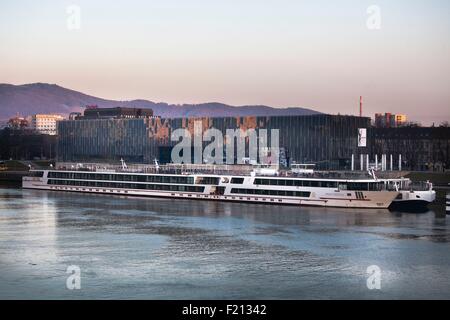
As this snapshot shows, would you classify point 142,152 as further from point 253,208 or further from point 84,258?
point 84,258

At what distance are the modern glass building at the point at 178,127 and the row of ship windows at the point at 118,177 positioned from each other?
27.1 m

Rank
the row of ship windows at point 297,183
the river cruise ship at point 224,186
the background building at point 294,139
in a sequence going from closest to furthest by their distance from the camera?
the river cruise ship at point 224,186 → the row of ship windows at point 297,183 → the background building at point 294,139

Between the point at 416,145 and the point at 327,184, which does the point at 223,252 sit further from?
the point at 416,145

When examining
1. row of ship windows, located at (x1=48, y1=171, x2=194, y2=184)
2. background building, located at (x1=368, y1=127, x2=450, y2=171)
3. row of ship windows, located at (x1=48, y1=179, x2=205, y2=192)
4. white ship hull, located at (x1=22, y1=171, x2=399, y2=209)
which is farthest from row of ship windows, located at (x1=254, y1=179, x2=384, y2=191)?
background building, located at (x1=368, y1=127, x2=450, y2=171)

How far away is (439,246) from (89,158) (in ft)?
334

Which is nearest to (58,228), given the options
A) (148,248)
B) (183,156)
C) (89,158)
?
(148,248)

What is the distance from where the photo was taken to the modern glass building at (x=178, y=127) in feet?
369

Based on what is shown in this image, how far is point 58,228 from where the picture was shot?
198 feet

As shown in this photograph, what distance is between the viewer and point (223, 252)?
4856 cm

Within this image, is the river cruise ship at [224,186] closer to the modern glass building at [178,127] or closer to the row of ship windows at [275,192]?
the row of ship windows at [275,192]

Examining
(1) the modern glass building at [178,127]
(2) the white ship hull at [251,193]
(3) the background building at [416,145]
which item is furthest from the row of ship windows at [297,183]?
(3) the background building at [416,145]

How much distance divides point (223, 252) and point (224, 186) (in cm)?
3848

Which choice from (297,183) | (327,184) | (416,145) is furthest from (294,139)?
(327,184)

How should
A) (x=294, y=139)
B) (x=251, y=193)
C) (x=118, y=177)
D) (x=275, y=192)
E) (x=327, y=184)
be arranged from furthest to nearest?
1. (x=294, y=139)
2. (x=118, y=177)
3. (x=251, y=193)
4. (x=275, y=192)
5. (x=327, y=184)
